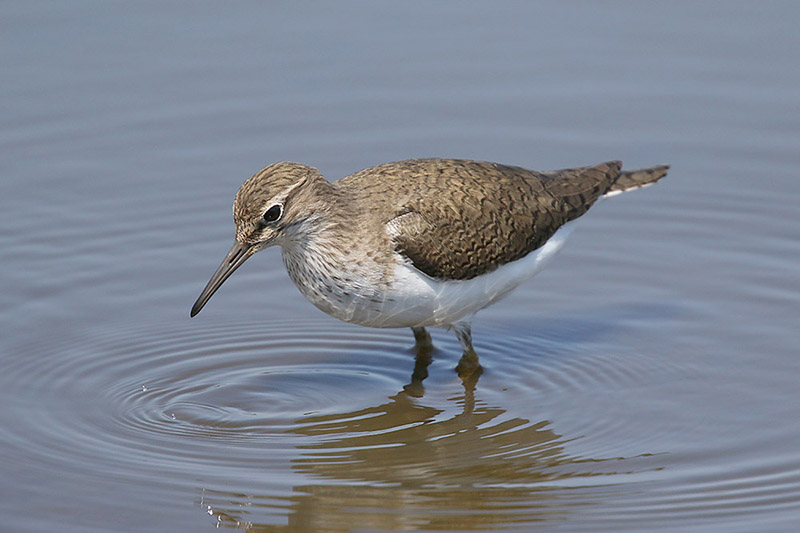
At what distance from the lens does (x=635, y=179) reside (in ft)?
38.1

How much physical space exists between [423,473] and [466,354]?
83.6 inches

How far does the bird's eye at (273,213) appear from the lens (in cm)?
923

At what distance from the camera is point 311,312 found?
11.5m

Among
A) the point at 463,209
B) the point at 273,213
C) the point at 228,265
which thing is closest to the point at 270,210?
the point at 273,213

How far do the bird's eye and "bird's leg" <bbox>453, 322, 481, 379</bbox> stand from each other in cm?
199

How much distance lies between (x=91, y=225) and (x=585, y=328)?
5.22m

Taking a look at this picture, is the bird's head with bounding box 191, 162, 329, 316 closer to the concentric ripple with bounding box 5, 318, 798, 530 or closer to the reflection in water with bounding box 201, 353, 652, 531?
the concentric ripple with bounding box 5, 318, 798, 530

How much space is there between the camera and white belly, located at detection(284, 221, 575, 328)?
9445 mm

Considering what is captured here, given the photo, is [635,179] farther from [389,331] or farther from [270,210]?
[270,210]

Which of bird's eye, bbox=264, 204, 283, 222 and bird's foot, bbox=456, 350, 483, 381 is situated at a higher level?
bird's eye, bbox=264, 204, 283, 222

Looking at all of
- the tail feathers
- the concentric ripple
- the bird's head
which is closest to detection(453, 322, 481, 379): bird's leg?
the concentric ripple

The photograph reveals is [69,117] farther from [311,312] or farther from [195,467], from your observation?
[195,467]

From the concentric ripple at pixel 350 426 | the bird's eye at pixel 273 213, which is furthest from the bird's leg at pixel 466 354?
the bird's eye at pixel 273 213

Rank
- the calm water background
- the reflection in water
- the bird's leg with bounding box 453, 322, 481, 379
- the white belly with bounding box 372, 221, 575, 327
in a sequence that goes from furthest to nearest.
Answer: the bird's leg with bounding box 453, 322, 481, 379
the white belly with bounding box 372, 221, 575, 327
the calm water background
the reflection in water
